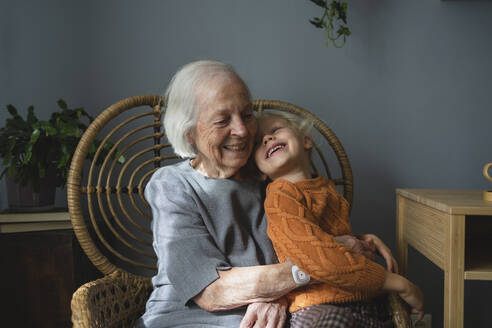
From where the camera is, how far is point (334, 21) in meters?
1.68

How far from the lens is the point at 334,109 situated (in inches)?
67.4

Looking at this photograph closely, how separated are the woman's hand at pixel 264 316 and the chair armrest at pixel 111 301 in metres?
0.38

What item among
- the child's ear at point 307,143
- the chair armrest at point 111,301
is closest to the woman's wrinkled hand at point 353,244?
the child's ear at point 307,143

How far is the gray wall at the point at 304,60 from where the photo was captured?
1666 mm

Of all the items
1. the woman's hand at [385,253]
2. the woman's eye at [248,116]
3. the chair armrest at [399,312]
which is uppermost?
the woman's eye at [248,116]

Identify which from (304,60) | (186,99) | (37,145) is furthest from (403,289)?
(37,145)

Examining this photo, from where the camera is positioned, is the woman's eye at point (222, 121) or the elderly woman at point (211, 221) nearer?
the elderly woman at point (211, 221)

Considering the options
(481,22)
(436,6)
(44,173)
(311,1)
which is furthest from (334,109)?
(44,173)

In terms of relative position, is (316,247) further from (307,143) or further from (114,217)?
(114,217)

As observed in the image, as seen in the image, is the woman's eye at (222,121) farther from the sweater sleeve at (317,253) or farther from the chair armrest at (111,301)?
the chair armrest at (111,301)

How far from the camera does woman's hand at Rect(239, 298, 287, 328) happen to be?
98 cm

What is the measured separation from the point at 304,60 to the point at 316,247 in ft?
3.29

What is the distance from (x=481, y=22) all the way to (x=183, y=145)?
4.65 feet

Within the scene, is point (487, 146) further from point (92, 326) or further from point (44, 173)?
point (44, 173)
